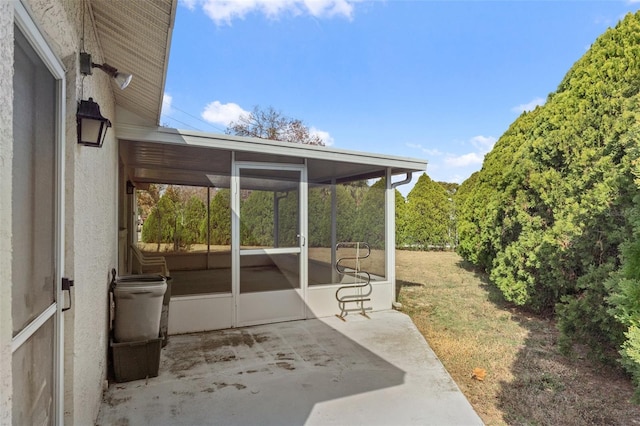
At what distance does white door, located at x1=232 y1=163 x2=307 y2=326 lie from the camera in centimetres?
497

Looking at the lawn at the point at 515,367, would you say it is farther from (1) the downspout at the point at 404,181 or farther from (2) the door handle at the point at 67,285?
(2) the door handle at the point at 67,285

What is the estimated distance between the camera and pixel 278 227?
536 cm

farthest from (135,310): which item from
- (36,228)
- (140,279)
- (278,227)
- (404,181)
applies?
(404,181)

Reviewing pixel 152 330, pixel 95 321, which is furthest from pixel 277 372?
pixel 95 321

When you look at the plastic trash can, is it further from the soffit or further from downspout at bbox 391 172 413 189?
downspout at bbox 391 172 413 189

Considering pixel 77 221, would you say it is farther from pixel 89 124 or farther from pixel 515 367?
pixel 515 367

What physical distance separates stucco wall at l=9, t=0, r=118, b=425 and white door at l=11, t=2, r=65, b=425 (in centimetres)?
8

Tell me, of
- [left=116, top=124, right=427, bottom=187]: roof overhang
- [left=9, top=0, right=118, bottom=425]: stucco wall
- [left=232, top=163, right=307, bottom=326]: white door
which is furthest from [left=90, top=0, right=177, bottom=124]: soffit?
[left=232, top=163, right=307, bottom=326]: white door

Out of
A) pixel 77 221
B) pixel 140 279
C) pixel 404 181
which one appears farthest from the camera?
pixel 404 181

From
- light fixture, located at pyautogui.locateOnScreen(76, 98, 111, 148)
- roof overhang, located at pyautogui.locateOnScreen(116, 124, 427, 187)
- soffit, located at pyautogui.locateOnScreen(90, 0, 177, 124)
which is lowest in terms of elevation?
light fixture, located at pyautogui.locateOnScreen(76, 98, 111, 148)

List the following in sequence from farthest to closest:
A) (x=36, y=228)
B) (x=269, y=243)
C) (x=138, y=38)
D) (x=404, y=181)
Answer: (x=404, y=181) < (x=269, y=243) < (x=138, y=38) < (x=36, y=228)

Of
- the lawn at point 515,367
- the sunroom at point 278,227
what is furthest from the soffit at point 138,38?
the lawn at point 515,367

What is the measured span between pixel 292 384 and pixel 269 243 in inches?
91.6

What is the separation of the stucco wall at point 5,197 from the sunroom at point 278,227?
3.35 meters
